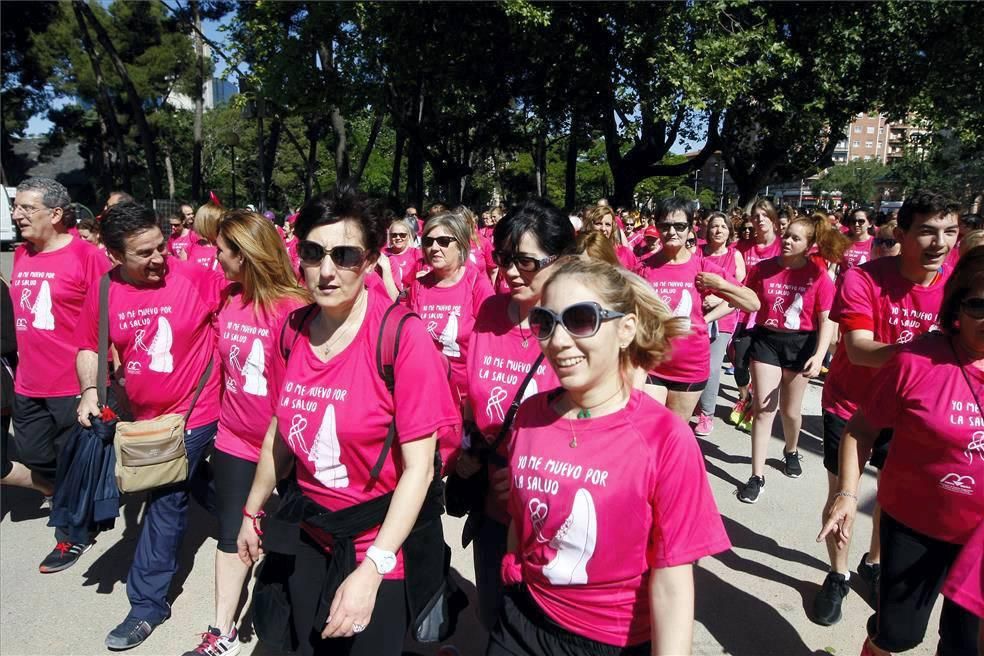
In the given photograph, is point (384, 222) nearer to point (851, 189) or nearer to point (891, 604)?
point (891, 604)

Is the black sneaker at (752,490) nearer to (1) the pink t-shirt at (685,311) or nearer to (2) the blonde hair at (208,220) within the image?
(1) the pink t-shirt at (685,311)

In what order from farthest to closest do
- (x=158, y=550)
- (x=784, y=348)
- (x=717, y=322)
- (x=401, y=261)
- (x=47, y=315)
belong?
(x=401, y=261), (x=717, y=322), (x=784, y=348), (x=47, y=315), (x=158, y=550)

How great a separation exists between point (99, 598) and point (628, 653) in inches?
129

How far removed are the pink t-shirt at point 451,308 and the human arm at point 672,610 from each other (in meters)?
2.42

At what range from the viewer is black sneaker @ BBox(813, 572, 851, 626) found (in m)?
3.46

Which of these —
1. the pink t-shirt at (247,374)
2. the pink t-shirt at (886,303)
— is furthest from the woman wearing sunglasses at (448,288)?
the pink t-shirt at (886,303)

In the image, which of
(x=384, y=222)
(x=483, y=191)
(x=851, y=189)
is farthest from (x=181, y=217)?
(x=851, y=189)

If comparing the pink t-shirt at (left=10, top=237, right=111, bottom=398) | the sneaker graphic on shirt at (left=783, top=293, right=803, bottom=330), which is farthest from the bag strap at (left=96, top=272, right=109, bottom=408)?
the sneaker graphic on shirt at (left=783, top=293, right=803, bottom=330)

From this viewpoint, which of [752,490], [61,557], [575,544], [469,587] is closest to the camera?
[575,544]

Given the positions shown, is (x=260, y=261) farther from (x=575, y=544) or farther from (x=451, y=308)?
(x=575, y=544)

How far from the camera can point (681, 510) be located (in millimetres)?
1658

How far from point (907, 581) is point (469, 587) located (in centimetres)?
220

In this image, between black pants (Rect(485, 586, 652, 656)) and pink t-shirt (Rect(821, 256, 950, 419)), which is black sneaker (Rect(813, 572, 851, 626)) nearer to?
pink t-shirt (Rect(821, 256, 950, 419))

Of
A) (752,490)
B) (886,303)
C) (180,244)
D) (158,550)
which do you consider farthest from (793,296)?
(180,244)
